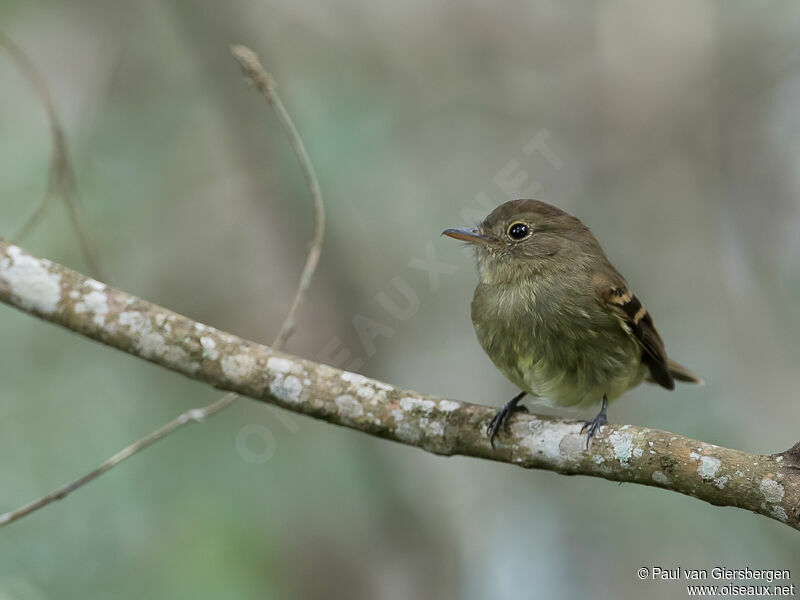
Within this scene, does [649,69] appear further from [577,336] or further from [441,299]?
[577,336]

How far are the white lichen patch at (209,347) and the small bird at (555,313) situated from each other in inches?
38.5

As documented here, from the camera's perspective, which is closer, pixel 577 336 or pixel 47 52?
pixel 577 336

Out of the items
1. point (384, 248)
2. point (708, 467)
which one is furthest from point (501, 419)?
point (384, 248)

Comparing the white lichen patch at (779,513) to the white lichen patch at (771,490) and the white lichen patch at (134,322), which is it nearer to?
the white lichen patch at (771,490)

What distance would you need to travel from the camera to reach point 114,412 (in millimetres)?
4555

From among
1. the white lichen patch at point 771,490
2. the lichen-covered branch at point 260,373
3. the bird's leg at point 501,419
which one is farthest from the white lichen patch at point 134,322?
the white lichen patch at point 771,490

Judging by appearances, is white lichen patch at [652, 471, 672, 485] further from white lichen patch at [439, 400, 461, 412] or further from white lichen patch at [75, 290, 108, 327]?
white lichen patch at [75, 290, 108, 327]

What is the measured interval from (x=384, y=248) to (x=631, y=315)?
2.12m

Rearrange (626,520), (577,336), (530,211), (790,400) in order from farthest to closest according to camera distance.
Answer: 1. (626,520)
2. (790,400)
3. (530,211)
4. (577,336)

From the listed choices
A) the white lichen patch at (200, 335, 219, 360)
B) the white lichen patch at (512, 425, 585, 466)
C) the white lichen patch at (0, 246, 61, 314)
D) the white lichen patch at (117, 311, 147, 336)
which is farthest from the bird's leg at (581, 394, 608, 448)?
the white lichen patch at (0, 246, 61, 314)

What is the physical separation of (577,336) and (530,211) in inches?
24.4

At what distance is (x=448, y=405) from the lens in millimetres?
2766

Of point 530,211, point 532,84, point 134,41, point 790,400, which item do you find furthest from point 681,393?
point 134,41

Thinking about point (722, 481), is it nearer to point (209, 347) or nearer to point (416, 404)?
point (416, 404)
